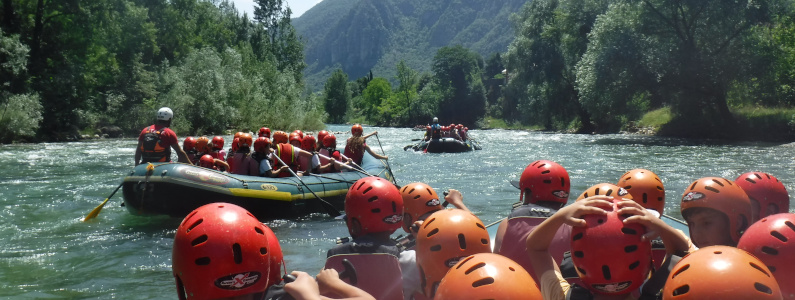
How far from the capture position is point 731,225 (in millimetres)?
2932

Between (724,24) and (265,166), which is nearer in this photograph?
(265,166)

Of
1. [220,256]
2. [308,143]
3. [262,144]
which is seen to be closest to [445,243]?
[220,256]

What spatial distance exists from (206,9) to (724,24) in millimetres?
40628

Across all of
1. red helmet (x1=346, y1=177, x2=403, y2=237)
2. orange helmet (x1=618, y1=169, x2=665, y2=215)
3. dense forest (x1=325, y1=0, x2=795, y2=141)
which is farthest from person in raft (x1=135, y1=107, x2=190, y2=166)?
dense forest (x1=325, y1=0, x2=795, y2=141)

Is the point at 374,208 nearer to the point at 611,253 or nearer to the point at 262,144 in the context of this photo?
the point at 611,253

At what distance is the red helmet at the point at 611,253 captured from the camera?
2.12 metres

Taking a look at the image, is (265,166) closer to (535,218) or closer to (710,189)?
(535,218)

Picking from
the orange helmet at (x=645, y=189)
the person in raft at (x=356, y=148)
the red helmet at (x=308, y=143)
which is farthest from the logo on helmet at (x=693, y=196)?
the person in raft at (x=356, y=148)

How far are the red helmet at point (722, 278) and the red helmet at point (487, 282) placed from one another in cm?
41

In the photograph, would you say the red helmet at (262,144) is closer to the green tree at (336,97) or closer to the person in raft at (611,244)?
the person in raft at (611,244)

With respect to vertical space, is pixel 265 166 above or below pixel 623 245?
below

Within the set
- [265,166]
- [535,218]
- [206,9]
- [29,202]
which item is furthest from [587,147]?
[206,9]

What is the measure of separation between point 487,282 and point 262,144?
8.02 metres

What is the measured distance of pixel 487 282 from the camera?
1.79m
